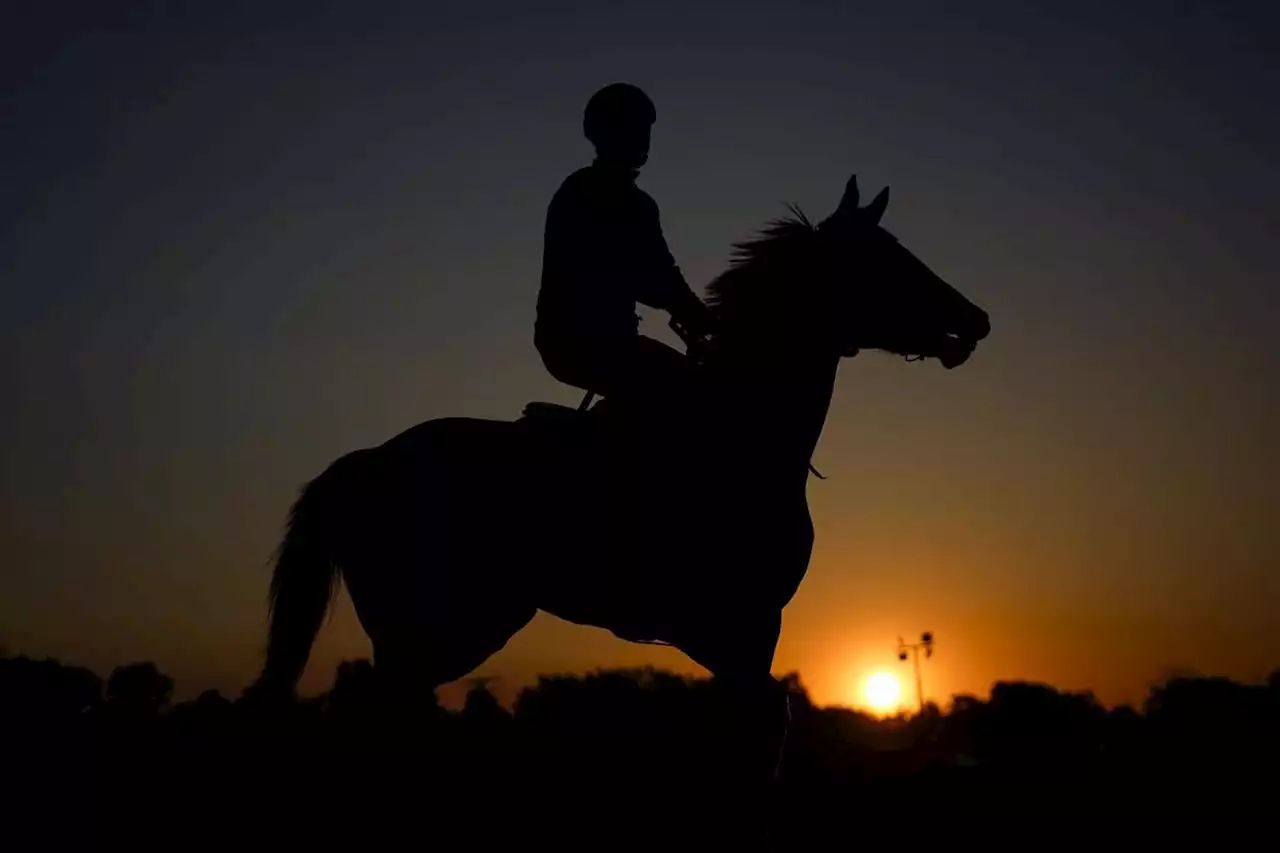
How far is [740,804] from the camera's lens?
21.2 feet

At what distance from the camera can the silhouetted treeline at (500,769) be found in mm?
6986

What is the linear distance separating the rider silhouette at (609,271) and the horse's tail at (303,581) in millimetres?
1352

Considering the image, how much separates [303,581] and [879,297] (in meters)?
3.56

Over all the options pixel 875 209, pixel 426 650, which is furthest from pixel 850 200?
pixel 426 650

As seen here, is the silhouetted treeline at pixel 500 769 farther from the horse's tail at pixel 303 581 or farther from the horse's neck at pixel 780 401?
the horse's neck at pixel 780 401

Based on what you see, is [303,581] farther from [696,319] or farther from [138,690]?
[138,690]

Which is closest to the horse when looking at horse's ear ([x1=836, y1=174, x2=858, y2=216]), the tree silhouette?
horse's ear ([x1=836, y1=174, x2=858, y2=216])

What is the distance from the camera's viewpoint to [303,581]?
22.0 ft

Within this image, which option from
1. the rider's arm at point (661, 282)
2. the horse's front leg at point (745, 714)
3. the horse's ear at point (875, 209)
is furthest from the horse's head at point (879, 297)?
the horse's front leg at point (745, 714)

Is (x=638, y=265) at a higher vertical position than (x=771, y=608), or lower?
higher

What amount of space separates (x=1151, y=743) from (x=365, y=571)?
14353 mm

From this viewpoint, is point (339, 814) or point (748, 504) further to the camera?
point (339, 814)

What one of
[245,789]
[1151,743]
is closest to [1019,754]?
[1151,743]

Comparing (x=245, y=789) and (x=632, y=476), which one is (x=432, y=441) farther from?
(x=245, y=789)
